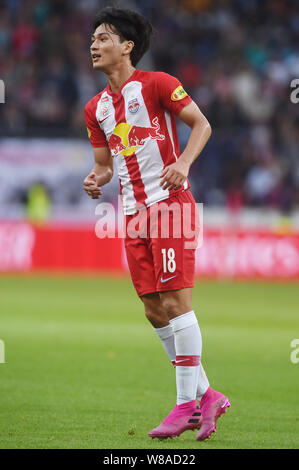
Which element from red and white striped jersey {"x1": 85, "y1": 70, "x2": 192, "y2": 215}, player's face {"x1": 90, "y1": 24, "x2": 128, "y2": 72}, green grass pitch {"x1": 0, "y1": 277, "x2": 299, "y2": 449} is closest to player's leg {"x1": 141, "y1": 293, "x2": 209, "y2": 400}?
green grass pitch {"x1": 0, "y1": 277, "x2": 299, "y2": 449}

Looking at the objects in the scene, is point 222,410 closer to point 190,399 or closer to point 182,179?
point 190,399

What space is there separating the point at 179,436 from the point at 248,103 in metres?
18.8

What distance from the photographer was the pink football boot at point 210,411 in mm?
5270

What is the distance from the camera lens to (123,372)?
7988 millimetres

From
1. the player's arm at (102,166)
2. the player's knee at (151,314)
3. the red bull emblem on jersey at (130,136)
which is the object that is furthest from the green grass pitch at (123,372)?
the red bull emblem on jersey at (130,136)

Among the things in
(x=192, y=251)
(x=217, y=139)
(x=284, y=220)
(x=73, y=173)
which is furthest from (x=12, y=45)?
(x=192, y=251)

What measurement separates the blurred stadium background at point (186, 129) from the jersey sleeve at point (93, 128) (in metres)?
13.2

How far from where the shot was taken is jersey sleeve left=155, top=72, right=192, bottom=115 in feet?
17.6

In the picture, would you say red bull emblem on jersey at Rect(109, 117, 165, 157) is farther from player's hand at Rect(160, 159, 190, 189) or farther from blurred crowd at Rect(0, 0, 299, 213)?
blurred crowd at Rect(0, 0, 299, 213)

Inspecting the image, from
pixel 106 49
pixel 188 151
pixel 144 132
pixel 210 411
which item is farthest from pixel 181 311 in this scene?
pixel 106 49

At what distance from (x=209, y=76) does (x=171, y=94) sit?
1896cm

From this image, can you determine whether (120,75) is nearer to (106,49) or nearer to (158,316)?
(106,49)

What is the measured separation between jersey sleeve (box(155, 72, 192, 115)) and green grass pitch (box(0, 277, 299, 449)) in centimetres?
199

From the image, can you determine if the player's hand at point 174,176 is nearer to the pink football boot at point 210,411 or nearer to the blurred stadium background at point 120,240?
the pink football boot at point 210,411
